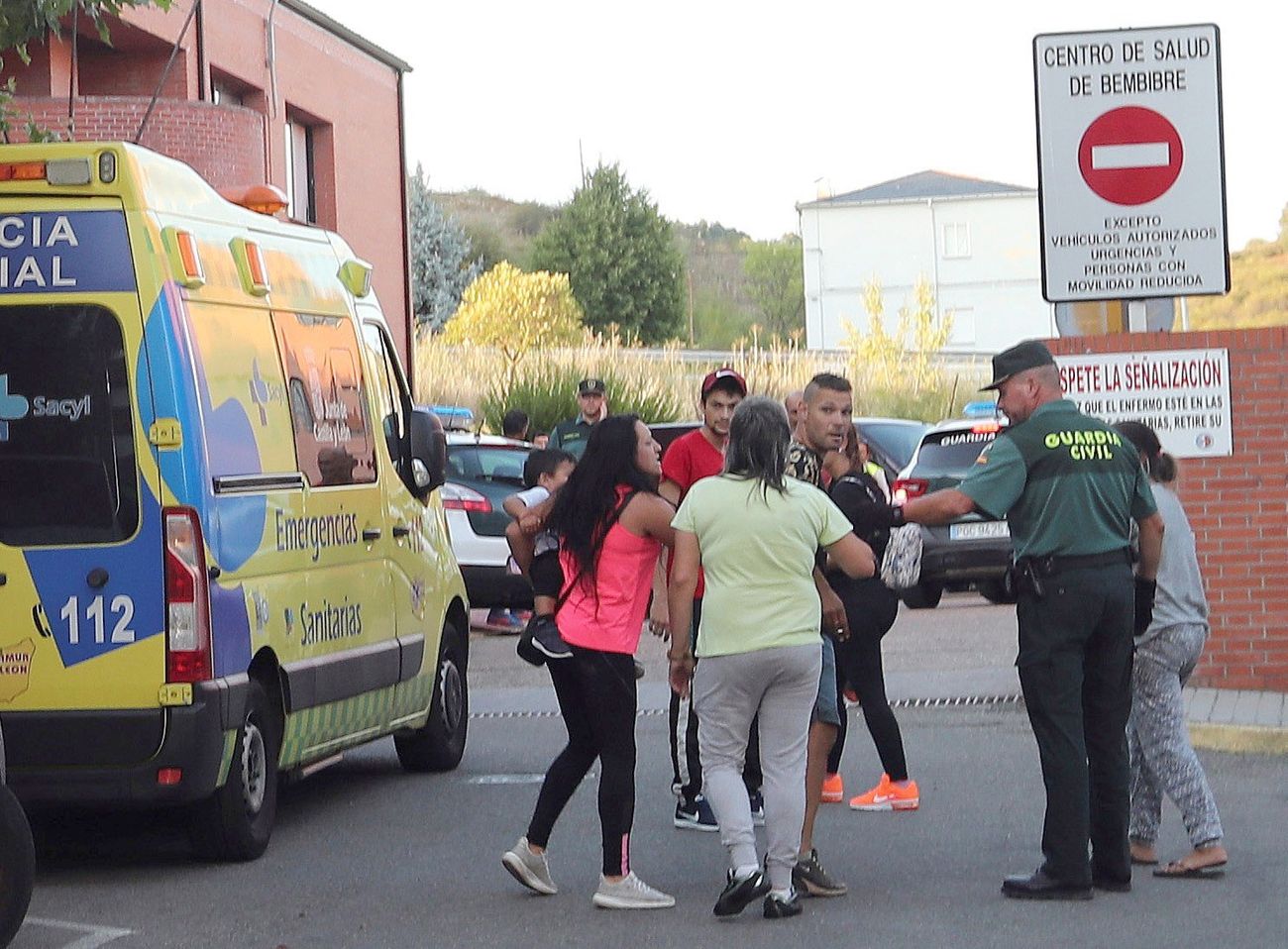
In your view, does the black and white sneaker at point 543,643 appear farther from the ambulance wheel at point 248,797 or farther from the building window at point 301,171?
the building window at point 301,171

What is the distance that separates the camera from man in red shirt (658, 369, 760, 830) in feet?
29.3

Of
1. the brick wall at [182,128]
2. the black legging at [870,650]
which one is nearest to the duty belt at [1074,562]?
the black legging at [870,650]

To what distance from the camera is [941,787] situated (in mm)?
9992

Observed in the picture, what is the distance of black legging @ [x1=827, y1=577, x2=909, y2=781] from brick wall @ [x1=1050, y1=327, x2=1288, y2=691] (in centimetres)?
388

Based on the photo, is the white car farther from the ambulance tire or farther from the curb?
the ambulance tire

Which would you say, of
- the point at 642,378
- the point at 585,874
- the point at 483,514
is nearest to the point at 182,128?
the point at 483,514

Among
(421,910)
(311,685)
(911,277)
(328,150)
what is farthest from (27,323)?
(911,277)

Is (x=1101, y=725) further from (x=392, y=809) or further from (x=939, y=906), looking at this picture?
(x=392, y=809)

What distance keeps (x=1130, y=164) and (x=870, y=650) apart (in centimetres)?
408

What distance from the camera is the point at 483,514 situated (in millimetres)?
18188

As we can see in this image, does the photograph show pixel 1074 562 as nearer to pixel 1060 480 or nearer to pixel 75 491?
pixel 1060 480

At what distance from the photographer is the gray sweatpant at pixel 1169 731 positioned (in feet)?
25.5

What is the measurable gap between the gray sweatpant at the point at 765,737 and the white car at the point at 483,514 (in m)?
10.6

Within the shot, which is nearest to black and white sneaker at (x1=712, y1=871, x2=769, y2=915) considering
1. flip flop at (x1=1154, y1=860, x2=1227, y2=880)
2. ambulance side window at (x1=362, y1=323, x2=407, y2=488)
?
flip flop at (x1=1154, y1=860, x2=1227, y2=880)
